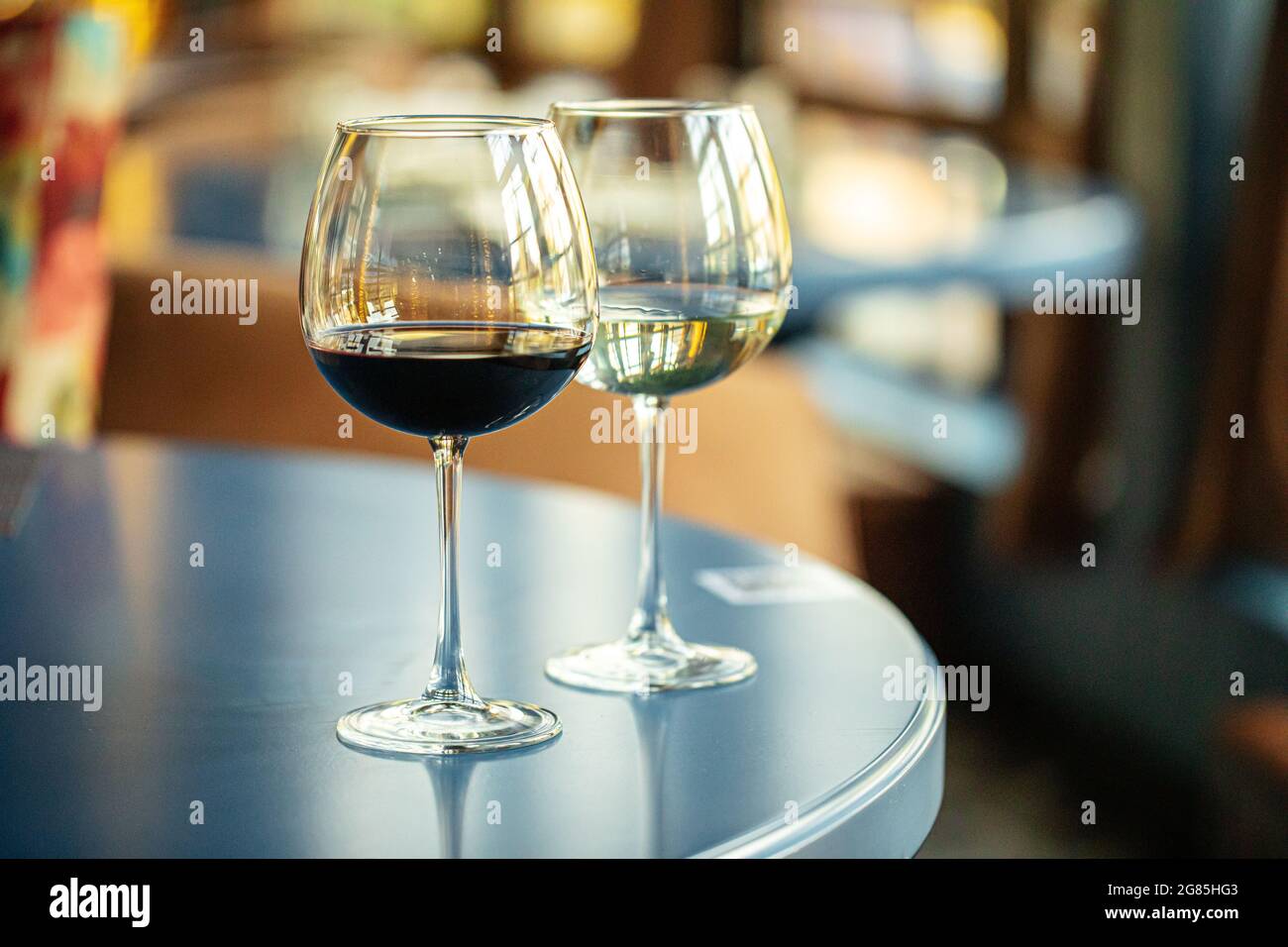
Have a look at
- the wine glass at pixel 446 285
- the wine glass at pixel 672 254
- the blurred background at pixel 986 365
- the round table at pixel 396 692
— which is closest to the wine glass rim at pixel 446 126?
the wine glass at pixel 446 285

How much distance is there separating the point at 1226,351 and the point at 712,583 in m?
1.87

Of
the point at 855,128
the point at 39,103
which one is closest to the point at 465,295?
the point at 39,103

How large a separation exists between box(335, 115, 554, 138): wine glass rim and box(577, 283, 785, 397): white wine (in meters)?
0.12

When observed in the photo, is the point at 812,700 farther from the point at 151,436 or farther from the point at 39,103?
the point at 151,436

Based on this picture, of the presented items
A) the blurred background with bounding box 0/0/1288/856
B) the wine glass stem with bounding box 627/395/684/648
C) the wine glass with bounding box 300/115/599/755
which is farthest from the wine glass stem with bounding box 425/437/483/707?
the blurred background with bounding box 0/0/1288/856

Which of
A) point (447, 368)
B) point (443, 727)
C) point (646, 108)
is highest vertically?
point (646, 108)

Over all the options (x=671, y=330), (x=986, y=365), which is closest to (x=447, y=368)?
(x=671, y=330)

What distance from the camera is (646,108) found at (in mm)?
692

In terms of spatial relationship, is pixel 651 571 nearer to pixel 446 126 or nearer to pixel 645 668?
pixel 645 668

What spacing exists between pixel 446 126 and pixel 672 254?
0.46 ft

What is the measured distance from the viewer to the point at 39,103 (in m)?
1.50

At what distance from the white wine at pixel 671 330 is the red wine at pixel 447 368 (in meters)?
0.08

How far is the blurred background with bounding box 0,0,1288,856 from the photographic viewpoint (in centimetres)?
184

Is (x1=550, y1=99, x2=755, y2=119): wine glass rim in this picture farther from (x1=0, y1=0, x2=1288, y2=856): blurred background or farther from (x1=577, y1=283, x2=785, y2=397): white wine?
(x1=0, y1=0, x2=1288, y2=856): blurred background
